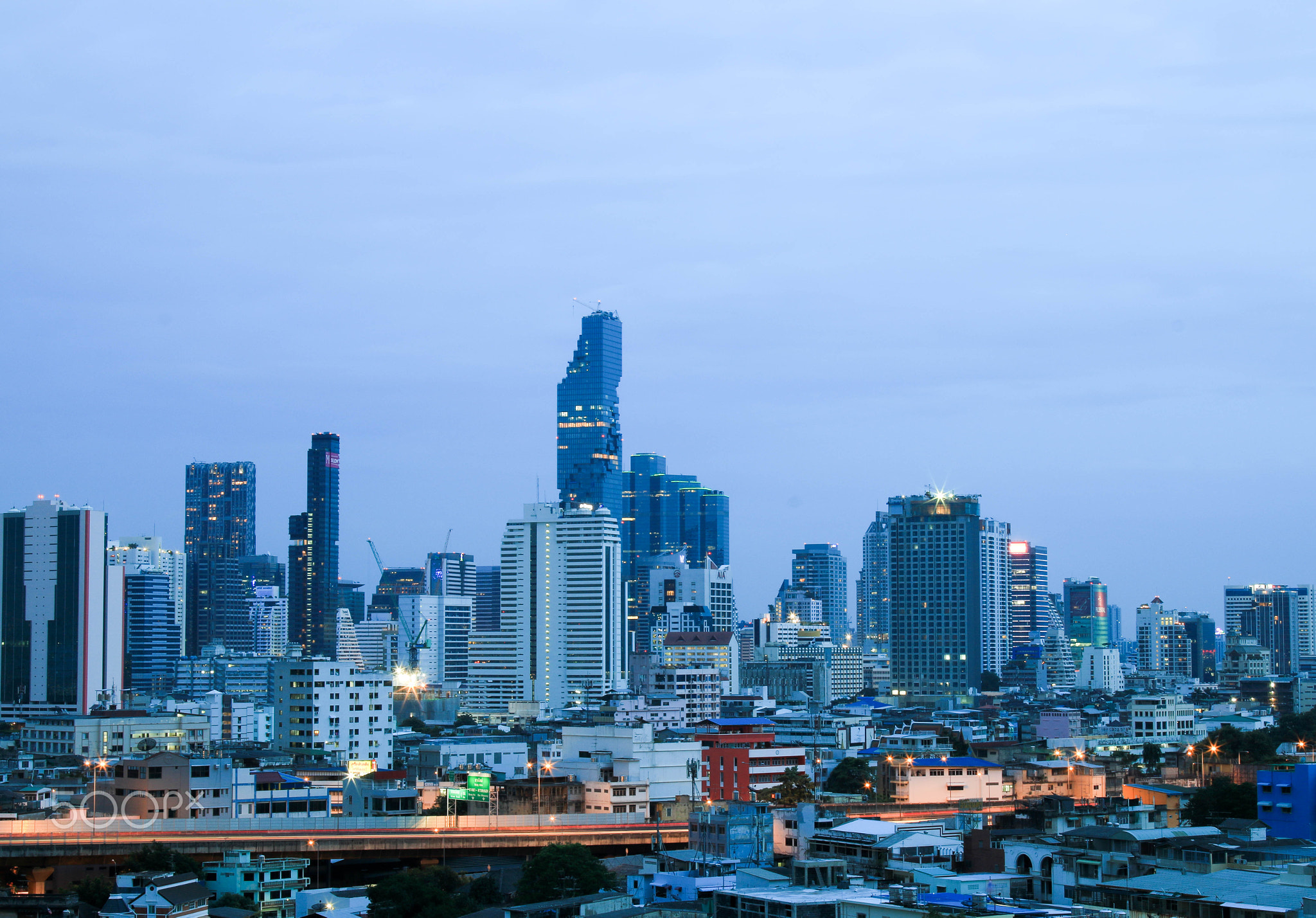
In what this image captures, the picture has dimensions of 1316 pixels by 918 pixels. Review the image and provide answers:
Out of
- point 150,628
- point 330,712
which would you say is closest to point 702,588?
point 150,628

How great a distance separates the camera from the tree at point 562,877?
43406 mm

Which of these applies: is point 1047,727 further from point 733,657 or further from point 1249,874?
point 1249,874

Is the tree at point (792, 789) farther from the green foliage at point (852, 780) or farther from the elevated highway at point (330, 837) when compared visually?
the elevated highway at point (330, 837)

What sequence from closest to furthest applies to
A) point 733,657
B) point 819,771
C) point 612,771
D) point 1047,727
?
1. point 612,771
2. point 819,771
3. point 1047,727
4. point 733,657

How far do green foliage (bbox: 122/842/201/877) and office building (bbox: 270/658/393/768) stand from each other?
35124mm

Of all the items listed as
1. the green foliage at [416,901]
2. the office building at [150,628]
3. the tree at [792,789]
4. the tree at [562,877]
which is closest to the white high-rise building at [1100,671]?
the office building at [150,628]

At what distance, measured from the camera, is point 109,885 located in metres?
44.3

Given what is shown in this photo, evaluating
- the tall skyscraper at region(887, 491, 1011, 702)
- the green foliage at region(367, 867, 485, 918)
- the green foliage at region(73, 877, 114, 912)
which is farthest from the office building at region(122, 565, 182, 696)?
the green foliage at region(367, 867, 485, 918)

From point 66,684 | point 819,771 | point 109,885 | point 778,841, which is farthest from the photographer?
point 66,684

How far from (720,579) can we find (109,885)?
501 ft

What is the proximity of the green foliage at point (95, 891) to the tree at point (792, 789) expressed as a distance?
2800cm

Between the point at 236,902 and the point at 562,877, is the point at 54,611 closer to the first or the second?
the point at 236,902

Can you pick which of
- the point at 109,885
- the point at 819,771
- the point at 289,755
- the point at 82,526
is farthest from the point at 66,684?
the point at 109,885

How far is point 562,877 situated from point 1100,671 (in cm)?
15004
